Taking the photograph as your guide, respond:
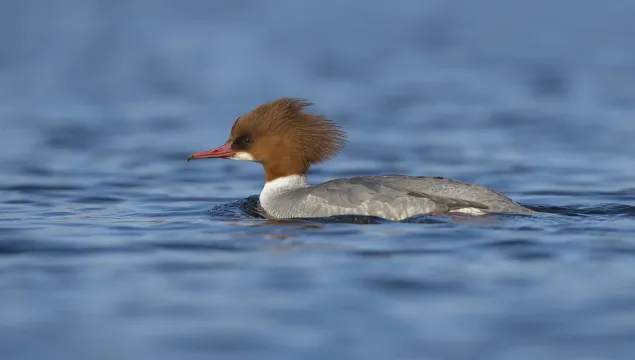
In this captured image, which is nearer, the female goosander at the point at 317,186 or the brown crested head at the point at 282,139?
the female goosander at the point at 317,186

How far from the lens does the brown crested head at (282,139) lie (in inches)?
384

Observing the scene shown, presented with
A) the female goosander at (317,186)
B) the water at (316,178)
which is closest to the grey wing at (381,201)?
the female goosander at (317,186)

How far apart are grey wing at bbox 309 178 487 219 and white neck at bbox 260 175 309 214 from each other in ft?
2.27

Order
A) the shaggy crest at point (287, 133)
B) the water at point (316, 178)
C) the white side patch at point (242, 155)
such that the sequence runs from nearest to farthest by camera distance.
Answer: the water at point (316, 178), the shaggy crest at point (287, 133), the white side patch at point (242, 155)

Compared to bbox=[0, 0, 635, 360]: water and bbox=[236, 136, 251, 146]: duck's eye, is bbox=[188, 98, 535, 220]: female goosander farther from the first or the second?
bbox=[0, 0, 635, 360]: water

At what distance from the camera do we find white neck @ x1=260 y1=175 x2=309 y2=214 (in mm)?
9797

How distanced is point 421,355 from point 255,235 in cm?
314

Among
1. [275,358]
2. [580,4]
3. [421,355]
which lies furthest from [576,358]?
[580,4]

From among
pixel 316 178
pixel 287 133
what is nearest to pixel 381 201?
pixel 287 133

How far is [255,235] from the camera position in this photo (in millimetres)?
8609

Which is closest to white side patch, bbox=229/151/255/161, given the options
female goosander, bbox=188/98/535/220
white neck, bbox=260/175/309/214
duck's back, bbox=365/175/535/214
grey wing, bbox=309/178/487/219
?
female goosander, bbox=188/98/535/220

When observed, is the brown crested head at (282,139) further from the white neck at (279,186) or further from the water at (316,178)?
the water at (316,178)

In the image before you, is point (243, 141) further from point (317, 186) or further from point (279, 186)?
point (317, 186)

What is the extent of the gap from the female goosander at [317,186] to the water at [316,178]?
173 millimetres
